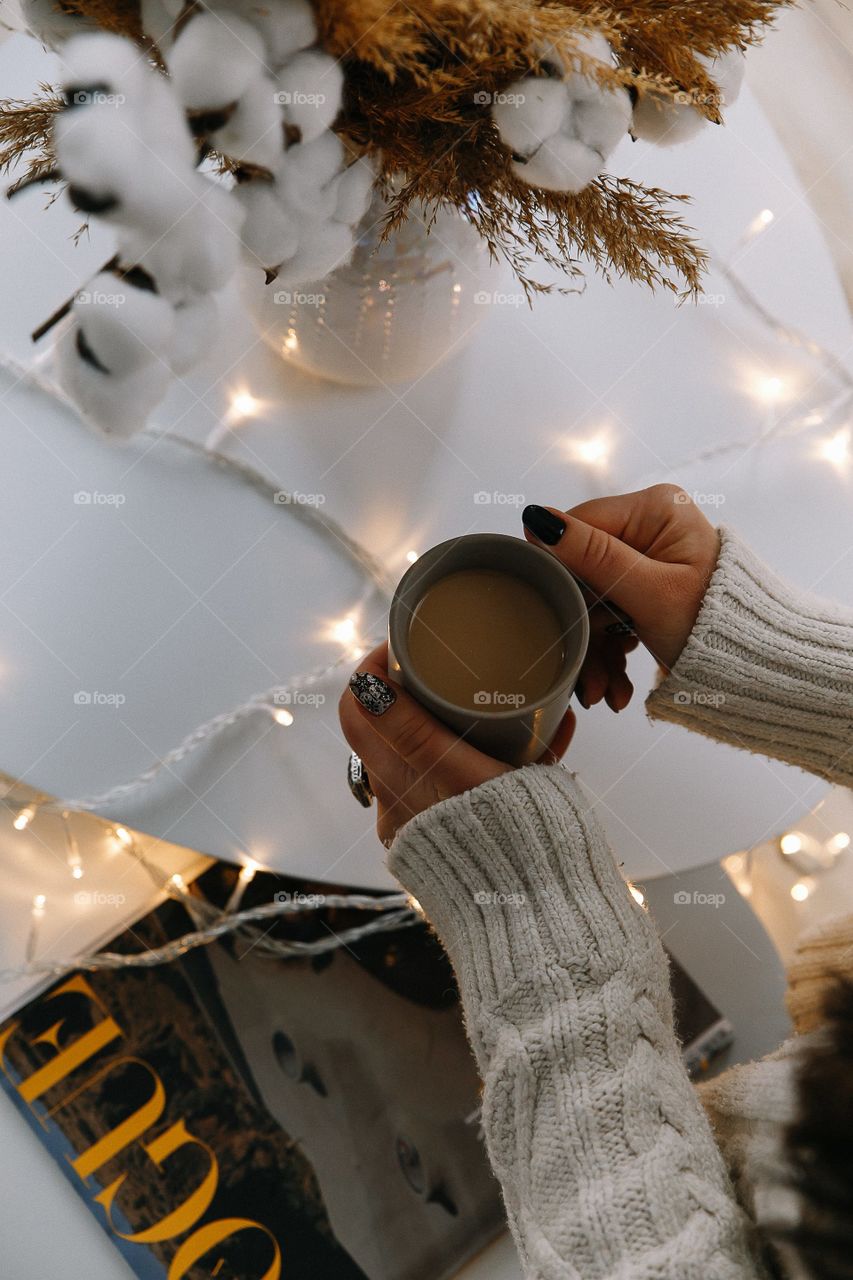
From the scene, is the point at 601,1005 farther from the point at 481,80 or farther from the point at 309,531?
the point at 481,80

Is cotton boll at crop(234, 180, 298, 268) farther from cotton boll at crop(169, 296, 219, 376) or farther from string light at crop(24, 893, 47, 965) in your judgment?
string light at crop(24, 893, 47, 965)

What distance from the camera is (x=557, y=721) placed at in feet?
2.13

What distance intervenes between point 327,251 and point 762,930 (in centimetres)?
95

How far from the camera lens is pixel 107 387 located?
0.46 meters

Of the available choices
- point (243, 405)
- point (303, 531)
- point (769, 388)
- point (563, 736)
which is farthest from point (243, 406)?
point (769, 388)

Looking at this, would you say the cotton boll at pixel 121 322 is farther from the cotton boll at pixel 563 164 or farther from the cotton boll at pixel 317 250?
the cotton boll at pixel 563 164

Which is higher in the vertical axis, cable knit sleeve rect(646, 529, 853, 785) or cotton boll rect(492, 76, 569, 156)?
cotton boll rect(492, 76, 569, 156)

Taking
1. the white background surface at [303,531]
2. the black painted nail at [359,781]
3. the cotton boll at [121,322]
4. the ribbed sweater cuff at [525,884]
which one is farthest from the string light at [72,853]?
the cotton boll at [121,322]

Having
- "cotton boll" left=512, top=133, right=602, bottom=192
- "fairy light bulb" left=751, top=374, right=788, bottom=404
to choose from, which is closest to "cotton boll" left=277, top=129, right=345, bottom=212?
"cotton boll" left=512, top=133, right=602, bottom=192

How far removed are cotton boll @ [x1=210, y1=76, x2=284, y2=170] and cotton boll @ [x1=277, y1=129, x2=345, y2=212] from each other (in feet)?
0.04

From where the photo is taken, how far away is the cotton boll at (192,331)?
46cm

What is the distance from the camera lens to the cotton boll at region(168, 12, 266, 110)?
17.1 inches

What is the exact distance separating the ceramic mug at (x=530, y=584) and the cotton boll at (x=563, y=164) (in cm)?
22

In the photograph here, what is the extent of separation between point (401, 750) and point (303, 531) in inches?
12.0
